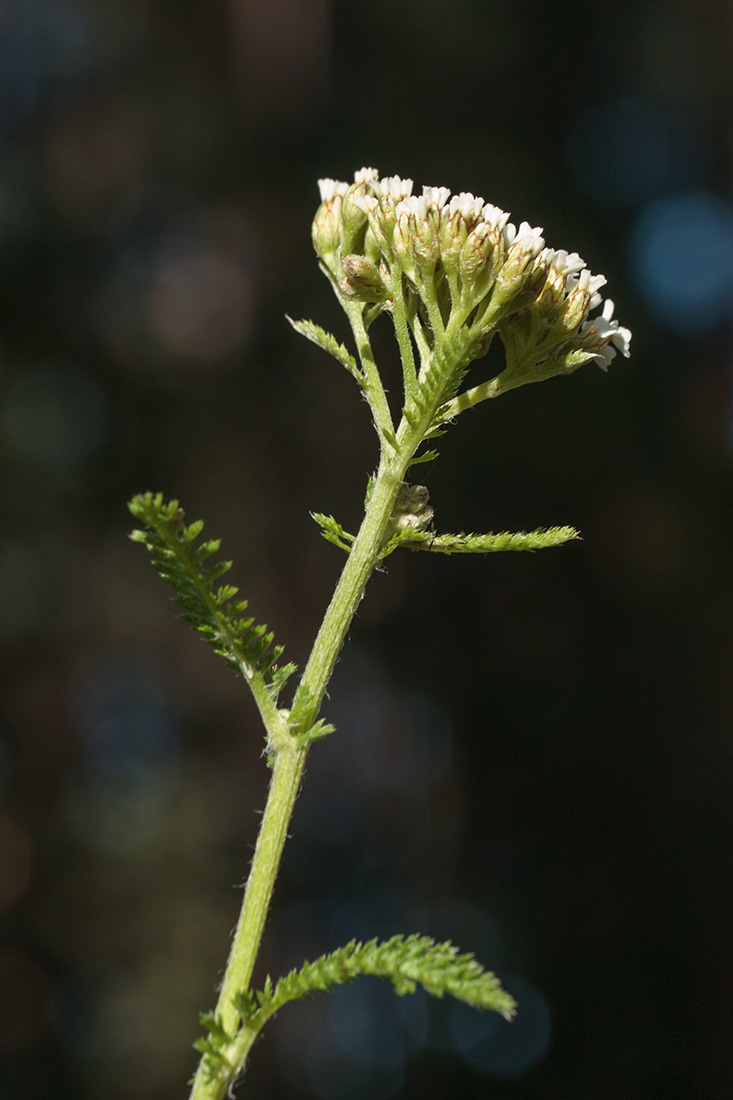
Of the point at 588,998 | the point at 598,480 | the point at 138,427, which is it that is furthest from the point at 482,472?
the point at 588,998

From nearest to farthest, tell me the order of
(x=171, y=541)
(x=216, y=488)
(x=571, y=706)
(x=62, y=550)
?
(x=171, y=541) < (x=62, y=550) < (x=216, y=488) < (x=571, y=706)

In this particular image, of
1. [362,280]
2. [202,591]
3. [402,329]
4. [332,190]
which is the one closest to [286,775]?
[202,591]

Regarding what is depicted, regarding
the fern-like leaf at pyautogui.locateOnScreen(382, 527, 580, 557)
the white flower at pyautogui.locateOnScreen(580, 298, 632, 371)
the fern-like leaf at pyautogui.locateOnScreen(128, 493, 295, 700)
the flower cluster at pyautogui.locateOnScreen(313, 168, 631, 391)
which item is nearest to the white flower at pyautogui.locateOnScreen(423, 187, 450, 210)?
the flower cluster at pyautogui.locateOnScreen(313, 168, 631, 391)

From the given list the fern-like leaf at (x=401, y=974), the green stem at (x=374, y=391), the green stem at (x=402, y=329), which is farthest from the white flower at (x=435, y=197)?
the fern-like leaf at (x=401, y=974)

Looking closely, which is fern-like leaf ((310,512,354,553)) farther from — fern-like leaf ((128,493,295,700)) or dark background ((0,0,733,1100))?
dark background ((0,0,733,1100))

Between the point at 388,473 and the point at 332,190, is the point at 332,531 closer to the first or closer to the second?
the point at 388,473

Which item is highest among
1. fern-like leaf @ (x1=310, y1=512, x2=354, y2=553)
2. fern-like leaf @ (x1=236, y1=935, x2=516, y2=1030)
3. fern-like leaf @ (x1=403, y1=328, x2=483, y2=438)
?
fern-like leaf @ (x1=403, y1=328, x2=483, y2=438)

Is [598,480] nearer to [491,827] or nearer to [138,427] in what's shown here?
[491,827]
